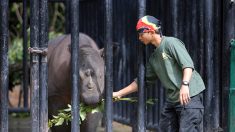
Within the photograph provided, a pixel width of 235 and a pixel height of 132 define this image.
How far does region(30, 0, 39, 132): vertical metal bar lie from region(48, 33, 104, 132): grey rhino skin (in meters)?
1.15

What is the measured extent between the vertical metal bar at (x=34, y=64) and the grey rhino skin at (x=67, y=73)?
3.78 feet

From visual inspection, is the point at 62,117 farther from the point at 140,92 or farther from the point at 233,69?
the point at 233,69

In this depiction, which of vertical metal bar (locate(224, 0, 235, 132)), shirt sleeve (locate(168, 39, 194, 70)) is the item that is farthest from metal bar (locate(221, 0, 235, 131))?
shirt sleeve (locate(168, 39, 194, 70))

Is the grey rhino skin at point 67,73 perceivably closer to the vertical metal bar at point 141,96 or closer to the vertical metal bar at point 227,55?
the vertical metal bar at point 141,96

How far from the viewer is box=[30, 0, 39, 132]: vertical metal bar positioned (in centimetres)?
416

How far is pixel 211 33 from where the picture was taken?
15.3ft

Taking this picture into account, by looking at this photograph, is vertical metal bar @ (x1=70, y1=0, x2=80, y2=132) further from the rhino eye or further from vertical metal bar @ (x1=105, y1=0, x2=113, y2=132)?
the rhino eye

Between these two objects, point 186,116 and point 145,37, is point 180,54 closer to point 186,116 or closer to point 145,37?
point 145,37

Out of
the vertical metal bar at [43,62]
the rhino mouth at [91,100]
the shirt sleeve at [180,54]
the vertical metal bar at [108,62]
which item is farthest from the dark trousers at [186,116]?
the vertical metal bar at [43,62]

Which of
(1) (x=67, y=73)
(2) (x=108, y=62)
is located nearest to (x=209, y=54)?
(2) (x=108, y=62)

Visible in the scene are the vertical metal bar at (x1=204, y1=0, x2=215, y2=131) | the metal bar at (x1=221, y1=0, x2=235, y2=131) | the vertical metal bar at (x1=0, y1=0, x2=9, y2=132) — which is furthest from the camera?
the metal bar at (x1=221, y1=0, x2=235, y2=131)

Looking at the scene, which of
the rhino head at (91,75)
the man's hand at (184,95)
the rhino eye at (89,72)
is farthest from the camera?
the rhino eye at (89,72)

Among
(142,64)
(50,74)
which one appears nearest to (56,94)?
(50,74)

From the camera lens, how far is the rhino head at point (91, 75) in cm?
501
